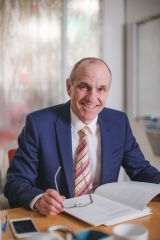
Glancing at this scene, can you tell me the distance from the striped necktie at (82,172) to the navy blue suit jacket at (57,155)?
0.12ft

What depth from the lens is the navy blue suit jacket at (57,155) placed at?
1481 millimetres

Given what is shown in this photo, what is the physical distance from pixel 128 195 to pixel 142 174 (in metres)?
0.38

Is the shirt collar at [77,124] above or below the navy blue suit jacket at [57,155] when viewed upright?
above

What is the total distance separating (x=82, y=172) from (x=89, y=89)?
1.38 ft

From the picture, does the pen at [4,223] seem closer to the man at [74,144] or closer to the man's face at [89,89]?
the man at [74,144]

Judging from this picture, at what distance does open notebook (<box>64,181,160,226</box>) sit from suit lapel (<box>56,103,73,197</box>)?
0.18m

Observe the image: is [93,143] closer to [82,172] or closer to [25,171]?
[82,172]

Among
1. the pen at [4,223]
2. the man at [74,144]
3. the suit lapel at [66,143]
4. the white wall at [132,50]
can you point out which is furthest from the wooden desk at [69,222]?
the white wall at [132,50]

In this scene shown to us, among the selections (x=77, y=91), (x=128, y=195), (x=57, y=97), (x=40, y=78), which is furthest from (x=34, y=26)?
(x=128, y=195)

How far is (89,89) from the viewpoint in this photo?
1.63 m

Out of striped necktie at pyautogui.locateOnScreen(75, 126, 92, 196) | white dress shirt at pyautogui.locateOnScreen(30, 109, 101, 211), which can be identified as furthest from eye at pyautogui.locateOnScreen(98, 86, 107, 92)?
→ striped necktie at pyautogui.locateOnScreen(75, 126, 92, 196)

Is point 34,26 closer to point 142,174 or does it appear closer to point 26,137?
point 26,137

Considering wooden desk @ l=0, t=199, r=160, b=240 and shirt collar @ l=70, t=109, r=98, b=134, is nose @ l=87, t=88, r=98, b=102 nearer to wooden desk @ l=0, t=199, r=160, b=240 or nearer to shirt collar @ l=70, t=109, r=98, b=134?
shirt collar @ l=70, t=109, r=98, b=134

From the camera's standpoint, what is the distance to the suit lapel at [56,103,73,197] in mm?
1511
